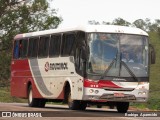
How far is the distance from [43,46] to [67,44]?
279 centimetres

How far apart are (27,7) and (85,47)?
3831cm

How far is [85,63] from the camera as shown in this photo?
25172mm

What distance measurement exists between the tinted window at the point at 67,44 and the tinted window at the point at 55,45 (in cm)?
49

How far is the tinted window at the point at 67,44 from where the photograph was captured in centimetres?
2664

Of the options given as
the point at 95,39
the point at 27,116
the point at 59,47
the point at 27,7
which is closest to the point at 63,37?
the point at 59,47

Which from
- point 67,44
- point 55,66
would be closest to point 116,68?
point 67,44

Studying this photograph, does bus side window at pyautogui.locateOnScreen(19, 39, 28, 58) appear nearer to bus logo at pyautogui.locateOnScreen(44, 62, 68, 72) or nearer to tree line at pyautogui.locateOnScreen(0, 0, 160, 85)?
bus logo at pyautogui.locateOnScreen(44, 62, 68, 72)

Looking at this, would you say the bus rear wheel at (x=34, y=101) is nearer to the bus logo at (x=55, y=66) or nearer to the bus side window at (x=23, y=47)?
the bus side window at (x=23, y=47)

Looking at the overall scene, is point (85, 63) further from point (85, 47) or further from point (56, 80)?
point (56, 80)

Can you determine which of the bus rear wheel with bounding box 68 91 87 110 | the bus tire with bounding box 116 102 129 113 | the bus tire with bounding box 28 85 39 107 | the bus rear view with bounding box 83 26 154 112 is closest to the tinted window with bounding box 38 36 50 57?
the bus tire with bounding box 28 85 39 107

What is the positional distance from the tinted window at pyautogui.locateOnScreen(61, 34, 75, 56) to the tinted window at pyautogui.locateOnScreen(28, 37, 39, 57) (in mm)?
3276

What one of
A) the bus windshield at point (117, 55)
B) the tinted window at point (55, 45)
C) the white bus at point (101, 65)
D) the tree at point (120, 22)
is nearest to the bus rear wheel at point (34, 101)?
the white bus at point (101, 65)

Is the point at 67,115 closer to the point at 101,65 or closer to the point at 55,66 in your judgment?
the point at 101,65

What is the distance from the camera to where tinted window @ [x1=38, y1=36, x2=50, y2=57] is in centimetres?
2931
